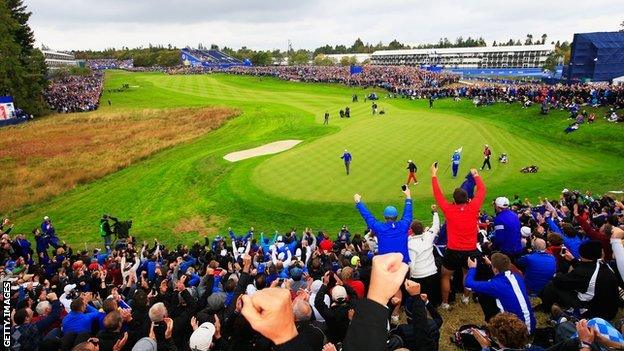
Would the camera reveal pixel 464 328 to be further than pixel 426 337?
Yes

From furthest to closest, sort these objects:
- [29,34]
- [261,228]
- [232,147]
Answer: [29,34]
[232,147]
[261,228]

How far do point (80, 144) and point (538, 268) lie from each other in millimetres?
44834

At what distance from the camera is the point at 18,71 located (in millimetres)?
62344

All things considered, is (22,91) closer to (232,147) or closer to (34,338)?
(232,147)

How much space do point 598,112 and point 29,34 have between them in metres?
86.0

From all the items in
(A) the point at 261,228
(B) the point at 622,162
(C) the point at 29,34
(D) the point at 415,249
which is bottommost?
(A) the point at 261,228

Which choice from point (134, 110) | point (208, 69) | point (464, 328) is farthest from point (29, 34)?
point (464, 328)

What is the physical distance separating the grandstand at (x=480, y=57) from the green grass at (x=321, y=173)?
110337mm

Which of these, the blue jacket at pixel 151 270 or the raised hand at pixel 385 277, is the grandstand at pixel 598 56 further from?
the raised hand at pixel 385 277

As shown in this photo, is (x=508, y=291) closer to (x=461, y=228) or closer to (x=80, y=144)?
(x=461, y=228)

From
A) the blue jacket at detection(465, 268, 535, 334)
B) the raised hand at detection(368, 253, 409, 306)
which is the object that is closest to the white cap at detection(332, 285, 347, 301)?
the blue jacket at detection(465, 268, 535, 334)

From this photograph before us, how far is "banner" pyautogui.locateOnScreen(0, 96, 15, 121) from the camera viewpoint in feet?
182

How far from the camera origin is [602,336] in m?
4.54

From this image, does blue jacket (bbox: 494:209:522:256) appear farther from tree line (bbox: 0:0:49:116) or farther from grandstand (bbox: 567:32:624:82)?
tree line (bbox: 0:0:49:116)
